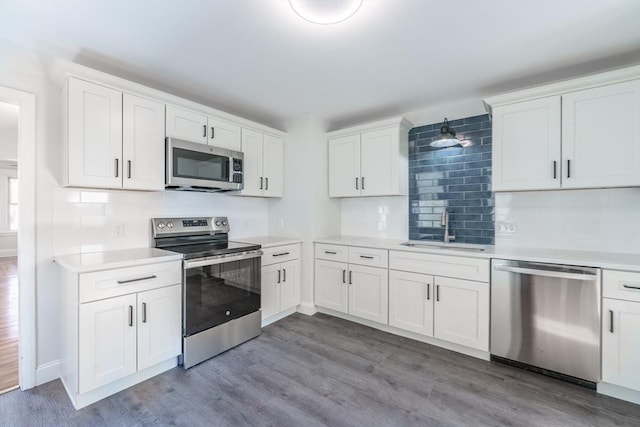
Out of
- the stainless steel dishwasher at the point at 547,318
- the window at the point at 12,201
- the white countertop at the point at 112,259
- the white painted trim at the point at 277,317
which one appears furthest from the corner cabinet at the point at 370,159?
Answer: the window at the point at 12,201

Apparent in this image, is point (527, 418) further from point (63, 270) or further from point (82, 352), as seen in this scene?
point (63, 270)

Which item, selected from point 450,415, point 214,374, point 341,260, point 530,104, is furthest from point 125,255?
point 530,104

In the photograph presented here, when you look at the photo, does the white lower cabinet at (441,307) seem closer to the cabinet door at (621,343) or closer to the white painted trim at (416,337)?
the white painted trim at (416,337)

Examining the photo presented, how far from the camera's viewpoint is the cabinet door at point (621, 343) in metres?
1.87

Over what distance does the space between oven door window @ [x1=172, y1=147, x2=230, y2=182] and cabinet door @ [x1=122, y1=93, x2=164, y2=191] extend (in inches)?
5.0

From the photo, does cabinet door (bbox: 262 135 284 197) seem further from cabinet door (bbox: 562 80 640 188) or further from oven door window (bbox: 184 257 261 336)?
cabinet door (bbox: 562 80 640 188)

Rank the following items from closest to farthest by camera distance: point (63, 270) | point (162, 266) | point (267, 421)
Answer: point (267, 421) < point (63, 270) < point (162, 266)

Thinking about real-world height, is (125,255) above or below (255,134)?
Result: below

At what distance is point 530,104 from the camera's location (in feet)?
7.87

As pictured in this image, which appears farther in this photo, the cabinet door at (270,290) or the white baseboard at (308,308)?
the white baseboard at (308,308)

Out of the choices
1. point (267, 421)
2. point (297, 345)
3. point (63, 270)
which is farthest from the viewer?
point (297, 345)

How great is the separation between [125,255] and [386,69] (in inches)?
103

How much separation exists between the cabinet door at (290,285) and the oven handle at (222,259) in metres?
0.56

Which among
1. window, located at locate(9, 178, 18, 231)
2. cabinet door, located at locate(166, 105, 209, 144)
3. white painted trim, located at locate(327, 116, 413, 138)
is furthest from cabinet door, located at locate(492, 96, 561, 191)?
window, located at locate(9, 178, 18, 231)
